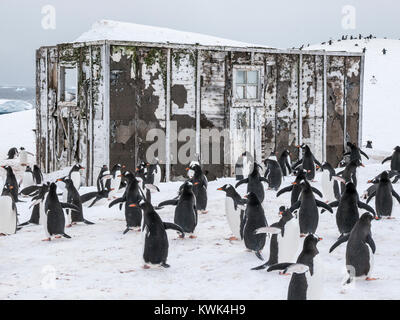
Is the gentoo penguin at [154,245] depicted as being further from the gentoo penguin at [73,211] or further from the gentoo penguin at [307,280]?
the gentoo penguin at [73,211]

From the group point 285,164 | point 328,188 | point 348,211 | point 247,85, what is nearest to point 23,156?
point 247,85

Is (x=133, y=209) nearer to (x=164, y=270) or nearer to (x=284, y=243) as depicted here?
(x=164, y=270)

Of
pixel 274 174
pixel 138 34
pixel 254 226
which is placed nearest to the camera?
pixel 254 226

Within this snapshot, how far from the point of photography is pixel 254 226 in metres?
7.39

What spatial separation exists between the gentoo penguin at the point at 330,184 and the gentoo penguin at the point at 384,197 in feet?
3.94

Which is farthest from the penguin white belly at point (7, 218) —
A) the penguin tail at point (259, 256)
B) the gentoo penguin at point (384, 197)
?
the gentoo penguin at point (384, 197)

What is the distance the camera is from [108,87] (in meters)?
14.4

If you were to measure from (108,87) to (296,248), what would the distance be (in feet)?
29.3

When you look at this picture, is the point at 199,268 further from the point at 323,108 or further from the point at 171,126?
the point at 323,108

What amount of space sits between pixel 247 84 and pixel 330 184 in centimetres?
608

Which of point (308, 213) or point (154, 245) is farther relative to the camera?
point (308, 213)

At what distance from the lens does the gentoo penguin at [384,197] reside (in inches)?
367

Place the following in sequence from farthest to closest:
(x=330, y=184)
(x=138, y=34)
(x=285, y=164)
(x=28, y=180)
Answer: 1. (x=138, y=34)
2. (x=28, y=180)
3. (x=285, y=164)
4. (x=330, y=184)
